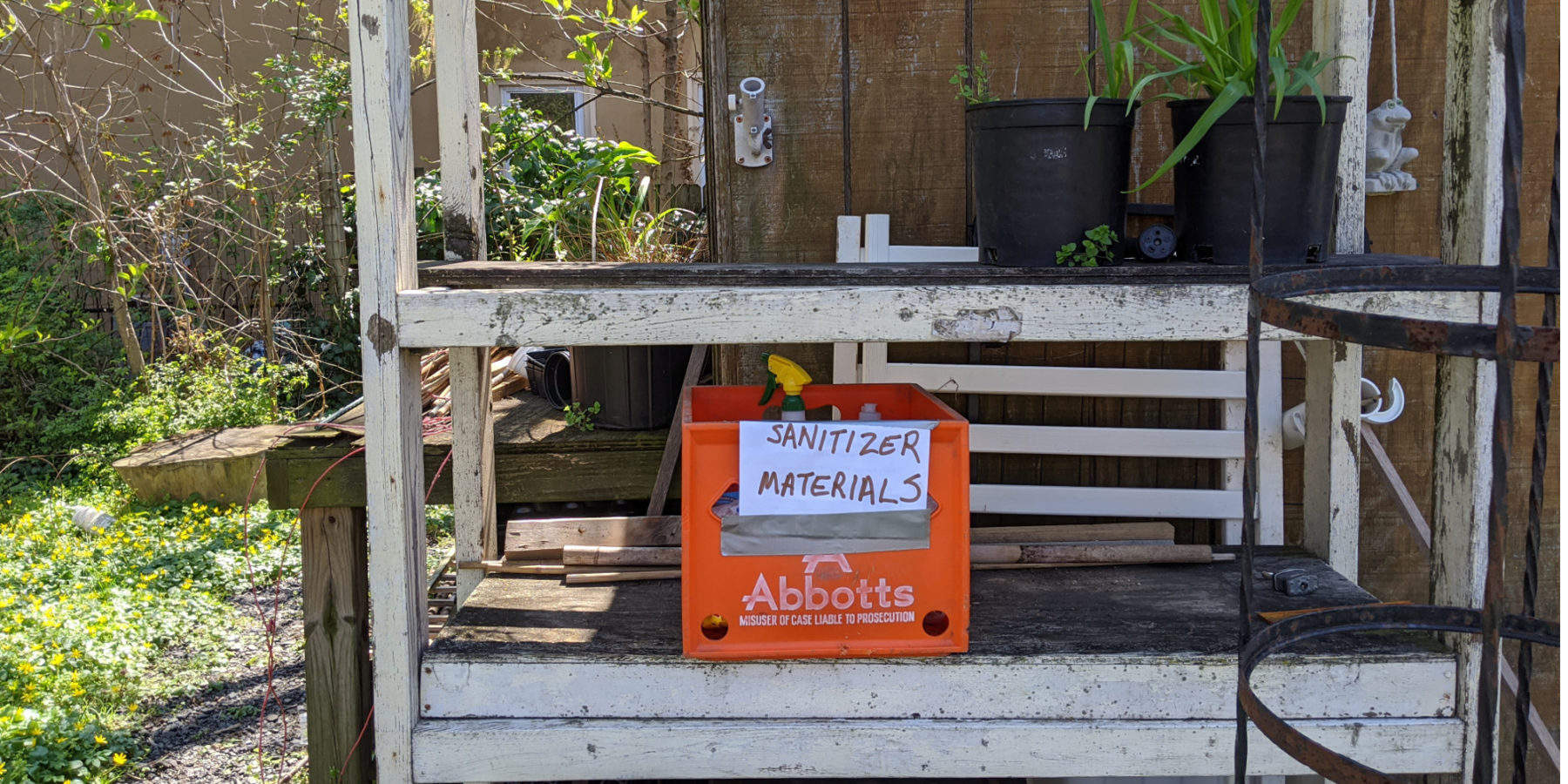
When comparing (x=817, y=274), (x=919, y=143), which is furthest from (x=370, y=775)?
(x=919, y=143)

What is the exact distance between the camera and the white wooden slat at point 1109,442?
302 cm

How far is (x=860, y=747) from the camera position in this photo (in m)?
1.96

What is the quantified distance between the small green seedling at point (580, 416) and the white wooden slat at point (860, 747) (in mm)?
1582

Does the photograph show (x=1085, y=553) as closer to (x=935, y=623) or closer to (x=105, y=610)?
(x=935, y=623)

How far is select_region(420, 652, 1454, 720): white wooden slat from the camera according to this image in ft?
6.38

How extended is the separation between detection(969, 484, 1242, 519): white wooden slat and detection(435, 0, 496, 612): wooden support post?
1.26 metres

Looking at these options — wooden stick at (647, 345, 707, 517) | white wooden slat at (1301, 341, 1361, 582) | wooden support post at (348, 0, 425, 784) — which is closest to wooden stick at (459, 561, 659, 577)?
wooden support post at (348, 0, 425, 784)

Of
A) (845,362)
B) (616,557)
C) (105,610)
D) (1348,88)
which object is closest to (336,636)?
(616,557)

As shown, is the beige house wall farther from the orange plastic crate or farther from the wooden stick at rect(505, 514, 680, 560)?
the orange plastic crate

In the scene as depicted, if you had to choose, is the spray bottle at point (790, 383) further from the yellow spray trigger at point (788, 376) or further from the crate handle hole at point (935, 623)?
the crate handle hole at point (935, 623)

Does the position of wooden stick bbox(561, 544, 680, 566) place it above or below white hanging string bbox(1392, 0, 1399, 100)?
below

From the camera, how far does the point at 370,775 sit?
2854mm

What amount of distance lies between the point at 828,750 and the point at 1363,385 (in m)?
1.70

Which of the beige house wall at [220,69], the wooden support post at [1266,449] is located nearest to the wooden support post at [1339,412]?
the wooden support post at [1266,449]
